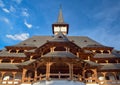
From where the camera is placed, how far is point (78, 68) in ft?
98.7

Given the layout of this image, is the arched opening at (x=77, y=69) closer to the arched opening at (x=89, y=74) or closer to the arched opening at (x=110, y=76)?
the arched opening at (x=89, y=74)

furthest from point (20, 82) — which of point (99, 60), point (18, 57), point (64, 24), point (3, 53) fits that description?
point (64, 24)

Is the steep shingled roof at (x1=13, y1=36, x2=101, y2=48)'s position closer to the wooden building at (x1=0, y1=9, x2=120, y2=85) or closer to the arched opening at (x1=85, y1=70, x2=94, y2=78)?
the wooden building at (x1=0, y1=9, x2=120, y2=85)

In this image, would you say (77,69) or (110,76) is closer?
(77,69)

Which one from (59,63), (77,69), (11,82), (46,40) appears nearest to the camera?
(59,63)

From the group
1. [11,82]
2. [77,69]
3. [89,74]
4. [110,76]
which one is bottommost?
[11,82]

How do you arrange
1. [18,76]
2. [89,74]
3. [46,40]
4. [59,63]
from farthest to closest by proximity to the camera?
1. [46,40]
2. [18,76]
3. [89,74]
4. [59,63]

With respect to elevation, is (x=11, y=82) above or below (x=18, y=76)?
below

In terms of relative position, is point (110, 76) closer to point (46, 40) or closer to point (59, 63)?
point (59, 63)

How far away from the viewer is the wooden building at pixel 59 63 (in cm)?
2689

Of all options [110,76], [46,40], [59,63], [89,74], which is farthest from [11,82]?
[110,76]

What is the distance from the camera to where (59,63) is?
28484 millimetres

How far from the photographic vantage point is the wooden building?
2689cm

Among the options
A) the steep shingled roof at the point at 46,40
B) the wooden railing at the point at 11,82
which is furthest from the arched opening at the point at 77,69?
the wooden railing at the point at 11,82
